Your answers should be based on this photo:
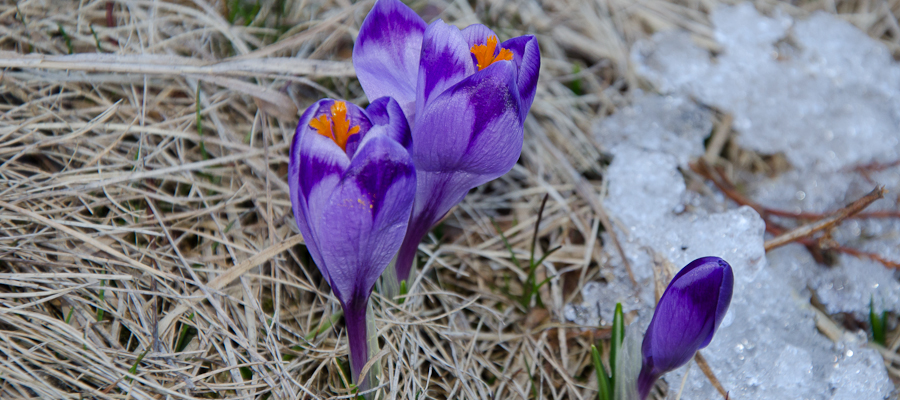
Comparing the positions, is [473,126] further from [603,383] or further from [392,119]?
[603,383]

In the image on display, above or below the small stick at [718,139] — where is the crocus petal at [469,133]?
above

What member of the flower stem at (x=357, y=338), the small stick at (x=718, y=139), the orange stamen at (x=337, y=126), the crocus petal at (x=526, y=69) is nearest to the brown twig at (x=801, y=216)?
the small stick at (x=718, y=139)

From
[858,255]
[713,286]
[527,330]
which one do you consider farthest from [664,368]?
[858,255]

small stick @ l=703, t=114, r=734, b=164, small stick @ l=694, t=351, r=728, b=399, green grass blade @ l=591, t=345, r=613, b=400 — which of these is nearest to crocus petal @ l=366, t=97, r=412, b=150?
green grass blade @ l=591, t=345, r=613, b=400

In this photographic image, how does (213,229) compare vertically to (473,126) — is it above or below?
below

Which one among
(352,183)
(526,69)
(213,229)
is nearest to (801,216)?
(526,69)

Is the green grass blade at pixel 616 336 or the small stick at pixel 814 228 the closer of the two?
the green grass blade at pixel 616 336

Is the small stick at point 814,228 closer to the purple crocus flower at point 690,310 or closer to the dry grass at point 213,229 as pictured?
the dry grass at point 213,229

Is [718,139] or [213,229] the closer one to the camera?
[213,229]
